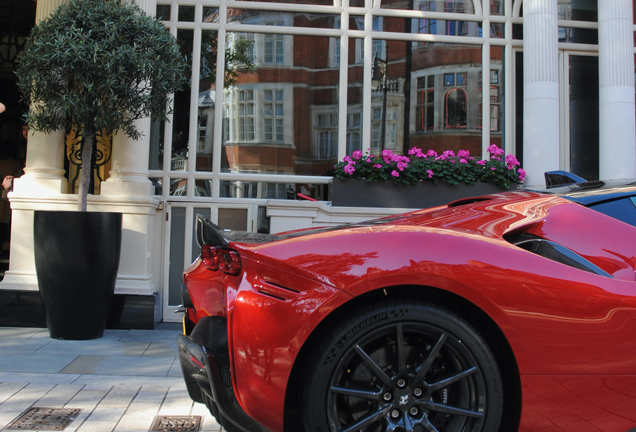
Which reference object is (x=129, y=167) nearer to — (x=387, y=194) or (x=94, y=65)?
(x=94, y=65)

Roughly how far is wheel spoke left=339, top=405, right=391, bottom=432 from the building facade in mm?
4419

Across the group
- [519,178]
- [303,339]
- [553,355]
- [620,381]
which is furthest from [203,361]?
[519,178]

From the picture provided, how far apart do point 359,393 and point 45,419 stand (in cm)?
190

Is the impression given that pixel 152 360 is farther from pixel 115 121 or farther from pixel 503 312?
pixel 503 312

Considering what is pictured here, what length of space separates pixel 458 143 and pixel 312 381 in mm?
6011

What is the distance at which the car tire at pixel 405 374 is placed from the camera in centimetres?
197

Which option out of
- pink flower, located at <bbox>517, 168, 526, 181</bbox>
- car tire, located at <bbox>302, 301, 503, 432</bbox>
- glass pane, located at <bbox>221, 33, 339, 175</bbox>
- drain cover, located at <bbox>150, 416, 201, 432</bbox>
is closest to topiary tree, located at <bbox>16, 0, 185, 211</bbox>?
glass pane, located at <bbox>221, 33, 339, 175</bbox>

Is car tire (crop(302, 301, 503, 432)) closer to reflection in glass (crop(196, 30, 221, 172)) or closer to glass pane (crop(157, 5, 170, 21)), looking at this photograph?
reflection in glass (crop(196, 30, 221, 172))

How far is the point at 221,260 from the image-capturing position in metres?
2.12

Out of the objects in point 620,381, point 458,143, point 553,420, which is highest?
point 458,143

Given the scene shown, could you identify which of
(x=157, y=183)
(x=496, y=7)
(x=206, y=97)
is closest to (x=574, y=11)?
(x=496, y=7)

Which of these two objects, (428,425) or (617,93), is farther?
(617,93)

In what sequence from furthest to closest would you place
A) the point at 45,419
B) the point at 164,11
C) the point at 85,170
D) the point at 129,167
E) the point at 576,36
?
the point at 576,36, the point at 164,11, the point at 129,167, the point at 85,170, the point at 45,419

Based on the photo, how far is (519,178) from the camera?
6.93 m
